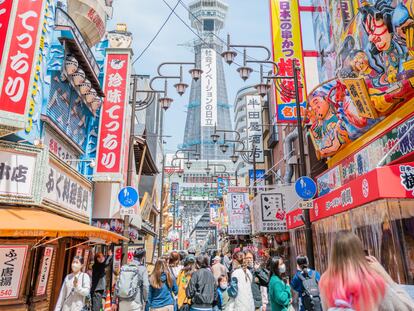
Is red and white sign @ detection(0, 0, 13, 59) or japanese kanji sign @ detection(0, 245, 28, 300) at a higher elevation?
red and white sign @ detection(0, 0, 13, 59)

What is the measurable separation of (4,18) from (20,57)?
87 cm

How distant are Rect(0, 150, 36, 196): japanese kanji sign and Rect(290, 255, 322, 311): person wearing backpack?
6.43 m

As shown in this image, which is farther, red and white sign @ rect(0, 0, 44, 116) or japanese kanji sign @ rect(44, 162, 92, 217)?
japanese kanji sign @ rect(44, 162, 92, 217)

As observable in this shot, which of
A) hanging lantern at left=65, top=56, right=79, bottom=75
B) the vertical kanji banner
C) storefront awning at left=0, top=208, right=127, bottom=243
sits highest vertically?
the vertical kanji banner

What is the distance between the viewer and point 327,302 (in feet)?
8.86

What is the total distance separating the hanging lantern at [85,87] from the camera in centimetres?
1197

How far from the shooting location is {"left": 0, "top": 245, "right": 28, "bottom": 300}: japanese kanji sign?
288 inches

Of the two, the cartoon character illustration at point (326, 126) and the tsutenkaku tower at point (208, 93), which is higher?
the tsutenkaku tower at point (208, 93)

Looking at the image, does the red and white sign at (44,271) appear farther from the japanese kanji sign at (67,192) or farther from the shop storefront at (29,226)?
the japanese kanji sign at (67,192)

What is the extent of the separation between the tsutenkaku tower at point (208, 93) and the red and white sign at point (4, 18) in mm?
135562

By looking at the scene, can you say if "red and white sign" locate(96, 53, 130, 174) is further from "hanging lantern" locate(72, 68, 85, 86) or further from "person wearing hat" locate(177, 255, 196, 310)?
"person wearing hat" locate(177, 255, 196, 310)

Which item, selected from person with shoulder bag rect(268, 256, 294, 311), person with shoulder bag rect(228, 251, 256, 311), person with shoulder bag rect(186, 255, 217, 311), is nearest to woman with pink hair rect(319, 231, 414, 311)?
person with shoulder bag rect(268, 256, 294, 311)

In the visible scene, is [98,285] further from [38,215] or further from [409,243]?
[409,243]

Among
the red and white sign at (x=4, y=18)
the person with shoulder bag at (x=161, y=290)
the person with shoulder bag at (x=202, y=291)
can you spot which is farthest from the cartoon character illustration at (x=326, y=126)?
the red and white sign at (x=4, y=18)
